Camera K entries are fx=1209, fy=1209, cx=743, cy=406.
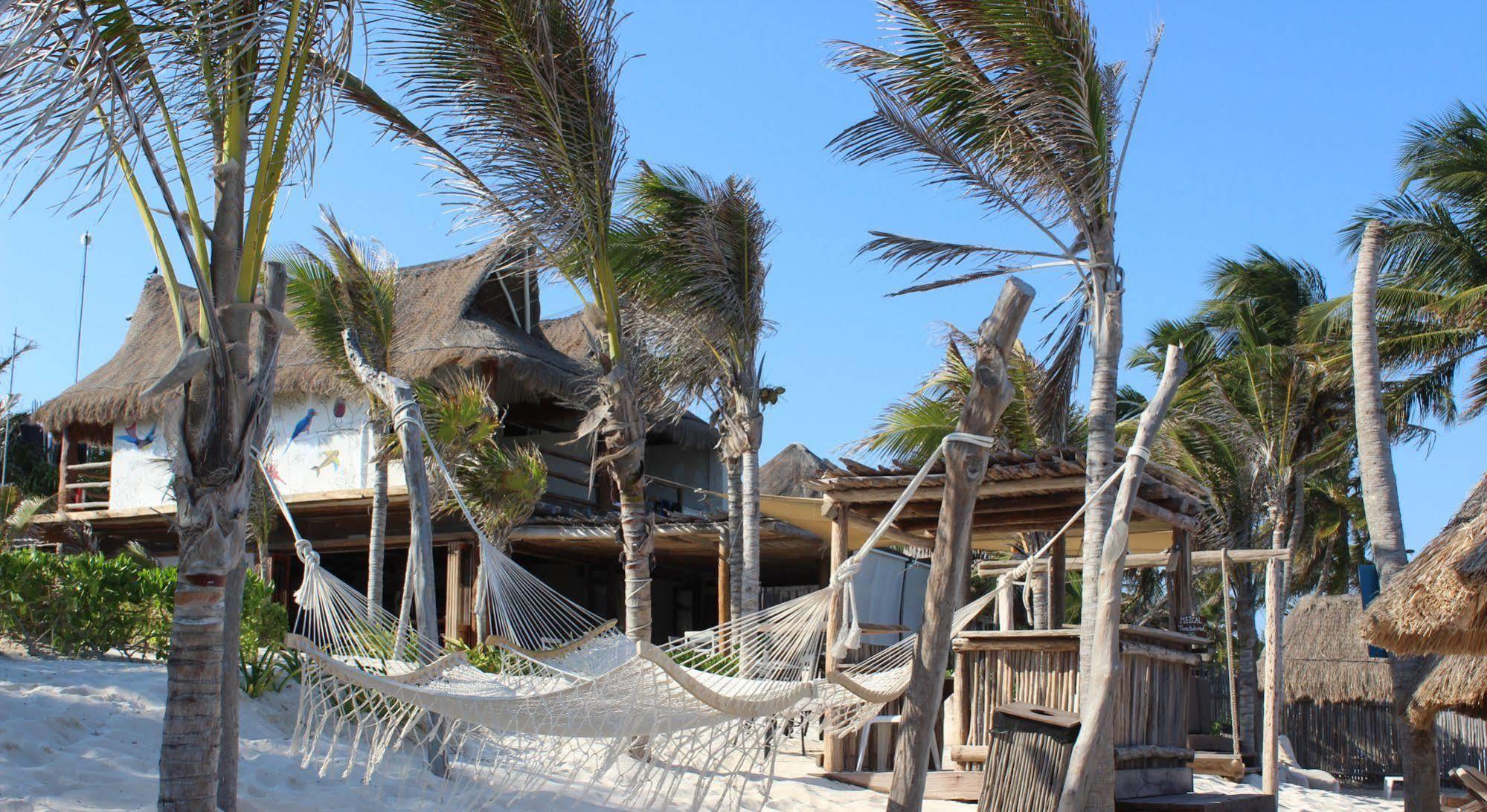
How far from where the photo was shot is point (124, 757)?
456cm

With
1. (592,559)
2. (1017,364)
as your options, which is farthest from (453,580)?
(1017,364)

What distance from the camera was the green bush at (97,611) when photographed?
5.95 m

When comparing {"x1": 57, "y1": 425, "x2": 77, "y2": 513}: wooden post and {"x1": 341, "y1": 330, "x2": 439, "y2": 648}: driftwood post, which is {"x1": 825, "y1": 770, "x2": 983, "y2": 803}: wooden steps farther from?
{"x1": 57, "y1": 425, "x2": 77, "y2": 513}: wooden post

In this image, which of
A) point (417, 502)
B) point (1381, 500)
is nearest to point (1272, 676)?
point (1381, 500)

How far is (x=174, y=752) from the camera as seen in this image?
9.96ft

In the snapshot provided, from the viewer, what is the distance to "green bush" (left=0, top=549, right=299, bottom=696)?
19.5 ft

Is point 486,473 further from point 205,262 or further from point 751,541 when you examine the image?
point 205,262

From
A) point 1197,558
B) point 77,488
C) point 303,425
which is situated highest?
point 303,425

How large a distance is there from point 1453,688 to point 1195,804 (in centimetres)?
141

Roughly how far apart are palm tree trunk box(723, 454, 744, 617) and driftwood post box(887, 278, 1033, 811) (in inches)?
175

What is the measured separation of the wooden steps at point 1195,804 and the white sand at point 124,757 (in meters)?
0.78

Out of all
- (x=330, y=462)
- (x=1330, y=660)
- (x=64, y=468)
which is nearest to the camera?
(x=330, y=462)

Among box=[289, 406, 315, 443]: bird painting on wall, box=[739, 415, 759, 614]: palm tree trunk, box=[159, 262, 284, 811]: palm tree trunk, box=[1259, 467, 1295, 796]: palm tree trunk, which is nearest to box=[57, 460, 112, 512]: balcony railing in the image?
box=[289, 406, 315, 443]: bird painting on wall

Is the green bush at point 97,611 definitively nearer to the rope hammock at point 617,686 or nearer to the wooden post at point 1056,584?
the rope hammock at point 617,686
